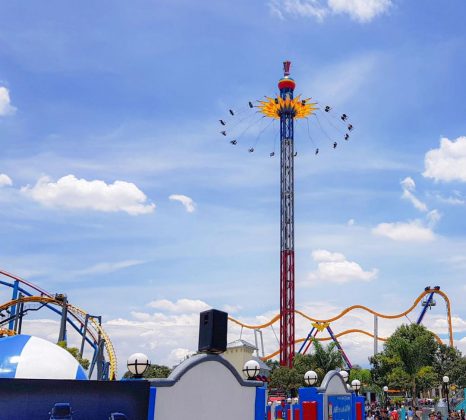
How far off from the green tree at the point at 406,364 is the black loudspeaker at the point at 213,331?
42764mm

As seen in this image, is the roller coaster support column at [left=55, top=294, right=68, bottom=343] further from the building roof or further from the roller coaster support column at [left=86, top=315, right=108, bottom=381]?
the building roof

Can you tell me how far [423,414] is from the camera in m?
30.8

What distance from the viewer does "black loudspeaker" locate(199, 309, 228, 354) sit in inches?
500

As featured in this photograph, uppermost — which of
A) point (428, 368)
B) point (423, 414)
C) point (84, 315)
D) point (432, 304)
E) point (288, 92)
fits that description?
point (288, 92)

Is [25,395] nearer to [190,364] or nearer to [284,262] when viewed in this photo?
[190,364]

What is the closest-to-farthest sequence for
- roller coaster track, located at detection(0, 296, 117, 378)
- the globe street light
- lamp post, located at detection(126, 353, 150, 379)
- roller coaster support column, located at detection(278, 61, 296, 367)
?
1. lamp post, located at detection(126, 353, 150, 379)
2. the globe street light
3. roller coaster track, located at detection(0, 296, 117, 378)
4. roller coaster support column, located at detection(278, 61, 296, 367)

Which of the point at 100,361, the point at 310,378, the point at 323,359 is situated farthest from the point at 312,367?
the point at 310,378

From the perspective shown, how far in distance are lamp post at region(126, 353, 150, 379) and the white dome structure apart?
2.26 metres

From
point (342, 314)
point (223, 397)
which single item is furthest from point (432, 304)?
Result: point (223, 397)

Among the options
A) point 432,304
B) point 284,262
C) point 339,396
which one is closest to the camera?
point 339,396

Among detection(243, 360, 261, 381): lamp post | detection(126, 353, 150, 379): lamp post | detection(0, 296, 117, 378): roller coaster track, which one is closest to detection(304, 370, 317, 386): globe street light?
detection(243, 360, 261, 381): lamp post

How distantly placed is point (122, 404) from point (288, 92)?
64.4 m

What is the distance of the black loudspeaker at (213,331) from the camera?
500 inches

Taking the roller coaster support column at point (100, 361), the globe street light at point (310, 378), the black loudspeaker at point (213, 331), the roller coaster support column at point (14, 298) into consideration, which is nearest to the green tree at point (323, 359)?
the roller coaster support column at point (100, 361)
